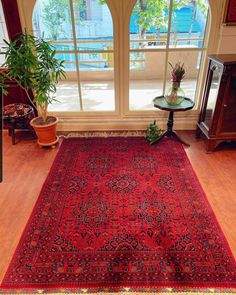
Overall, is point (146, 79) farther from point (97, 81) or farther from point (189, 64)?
point (97, 81)

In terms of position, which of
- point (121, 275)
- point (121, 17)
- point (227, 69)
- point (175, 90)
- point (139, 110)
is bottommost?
point (121, 275)

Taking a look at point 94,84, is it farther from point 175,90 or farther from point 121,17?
point 175,90

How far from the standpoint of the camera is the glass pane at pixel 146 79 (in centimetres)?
310

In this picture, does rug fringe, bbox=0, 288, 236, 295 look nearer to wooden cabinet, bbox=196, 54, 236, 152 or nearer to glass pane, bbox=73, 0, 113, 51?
wooden cabinet, bbox=196, 54, 236, 152

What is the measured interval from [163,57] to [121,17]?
2.34ft

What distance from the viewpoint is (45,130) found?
2.86m

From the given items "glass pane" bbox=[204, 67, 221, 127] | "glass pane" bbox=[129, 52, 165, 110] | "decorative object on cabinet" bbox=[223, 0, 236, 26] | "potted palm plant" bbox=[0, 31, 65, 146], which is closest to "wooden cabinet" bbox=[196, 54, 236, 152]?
"glass pane" bbox=[204, 67, 221, 127]

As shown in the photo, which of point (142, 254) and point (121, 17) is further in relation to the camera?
point (121, 17)

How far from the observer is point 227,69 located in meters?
2.36

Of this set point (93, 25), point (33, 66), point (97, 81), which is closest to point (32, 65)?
point (33, 66)

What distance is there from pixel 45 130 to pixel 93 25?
57.7 inches

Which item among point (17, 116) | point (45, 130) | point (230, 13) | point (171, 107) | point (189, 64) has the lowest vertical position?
point (45, 130)

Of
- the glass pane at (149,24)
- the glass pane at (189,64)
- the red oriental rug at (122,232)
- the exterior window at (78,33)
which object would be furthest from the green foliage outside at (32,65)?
the glass pane at (189,64)

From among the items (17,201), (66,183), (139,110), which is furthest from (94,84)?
(17,201)
